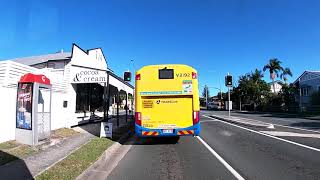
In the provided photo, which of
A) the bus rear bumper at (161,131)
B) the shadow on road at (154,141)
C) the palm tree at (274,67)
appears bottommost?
the shadow on road at (154,141)

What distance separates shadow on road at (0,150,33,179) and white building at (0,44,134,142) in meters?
2.95

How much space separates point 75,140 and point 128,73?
794 centimetres

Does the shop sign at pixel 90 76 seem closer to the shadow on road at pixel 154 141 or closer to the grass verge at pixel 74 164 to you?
the shadow on road at pixel 154 141

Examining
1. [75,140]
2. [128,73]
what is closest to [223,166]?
[75,140]

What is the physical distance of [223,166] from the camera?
8438 mm

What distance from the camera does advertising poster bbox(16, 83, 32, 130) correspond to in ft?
37.3

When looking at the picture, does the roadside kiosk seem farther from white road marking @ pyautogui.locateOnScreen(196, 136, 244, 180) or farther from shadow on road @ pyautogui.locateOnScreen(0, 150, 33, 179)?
white road marking @ pyautogui.locateOnScreen(196, 136, 244, 180)

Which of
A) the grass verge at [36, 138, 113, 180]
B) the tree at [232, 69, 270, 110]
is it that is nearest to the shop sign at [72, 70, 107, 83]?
the grass verge at [36, 138, 113, 180]

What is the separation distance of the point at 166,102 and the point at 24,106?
548 cm

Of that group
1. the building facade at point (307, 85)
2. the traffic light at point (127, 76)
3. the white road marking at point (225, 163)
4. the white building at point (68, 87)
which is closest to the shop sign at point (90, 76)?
the white building at point (68, 87)

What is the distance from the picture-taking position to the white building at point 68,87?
466 inches

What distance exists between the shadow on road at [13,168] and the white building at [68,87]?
295 centimetres

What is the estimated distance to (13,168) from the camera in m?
7.53

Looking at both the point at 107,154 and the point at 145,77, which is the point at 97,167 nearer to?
the point at 107,154
